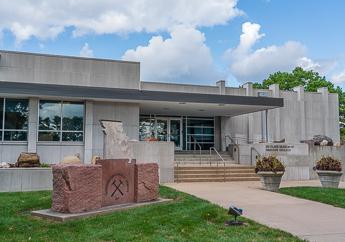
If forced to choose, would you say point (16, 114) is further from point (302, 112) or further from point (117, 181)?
point (302, 112)

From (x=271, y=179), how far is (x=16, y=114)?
1248cm

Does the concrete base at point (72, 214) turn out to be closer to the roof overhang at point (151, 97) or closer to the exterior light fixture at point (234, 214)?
the exterior light fixture at point (234, 214)

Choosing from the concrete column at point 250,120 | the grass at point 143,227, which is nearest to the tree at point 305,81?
the concrete column at point 250,120

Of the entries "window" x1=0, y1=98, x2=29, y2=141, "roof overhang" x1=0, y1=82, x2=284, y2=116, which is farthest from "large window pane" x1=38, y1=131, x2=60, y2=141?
"roof overhang" x1=0, y1=82, x2=284, y2=116

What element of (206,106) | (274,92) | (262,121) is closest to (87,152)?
(206,106)

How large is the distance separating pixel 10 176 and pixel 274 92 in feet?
67.1

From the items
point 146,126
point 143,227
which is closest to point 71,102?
point 146,126

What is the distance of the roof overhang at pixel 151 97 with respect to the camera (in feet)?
59.7

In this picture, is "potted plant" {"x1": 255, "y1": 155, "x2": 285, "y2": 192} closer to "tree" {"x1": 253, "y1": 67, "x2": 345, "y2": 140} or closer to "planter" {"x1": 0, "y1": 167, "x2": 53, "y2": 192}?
"planter" {"x1": 0, "y1": 167, "x2": 53, "y2": 192}

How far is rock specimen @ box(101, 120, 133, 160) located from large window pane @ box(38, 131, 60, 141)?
34.1 feet

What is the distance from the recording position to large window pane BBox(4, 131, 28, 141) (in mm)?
19312

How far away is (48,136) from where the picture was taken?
1977 centimetres

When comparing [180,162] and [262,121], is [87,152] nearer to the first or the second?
[180,162]

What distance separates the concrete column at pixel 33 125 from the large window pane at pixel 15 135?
35 cm
